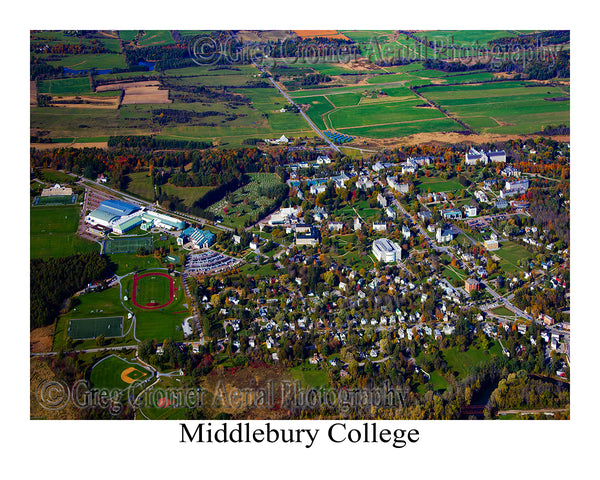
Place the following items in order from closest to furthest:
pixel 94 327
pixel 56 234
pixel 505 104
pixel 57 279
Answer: pixel 94 327
pixel 57 279
pixel 56 234
pixel 505 104

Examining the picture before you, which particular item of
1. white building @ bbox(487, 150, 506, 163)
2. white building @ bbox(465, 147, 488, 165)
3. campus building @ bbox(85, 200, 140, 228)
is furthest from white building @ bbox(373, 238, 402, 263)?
white building @ bbox(487, 150, 506, 163)

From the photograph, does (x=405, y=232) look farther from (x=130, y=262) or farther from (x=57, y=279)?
(x=57, y=279)

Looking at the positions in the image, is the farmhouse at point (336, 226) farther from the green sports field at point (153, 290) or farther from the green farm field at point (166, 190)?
the green sports field at point (153, 290)

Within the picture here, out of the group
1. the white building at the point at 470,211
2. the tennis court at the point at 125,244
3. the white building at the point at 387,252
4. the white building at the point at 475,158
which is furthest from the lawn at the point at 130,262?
the white building at the point at 475,158

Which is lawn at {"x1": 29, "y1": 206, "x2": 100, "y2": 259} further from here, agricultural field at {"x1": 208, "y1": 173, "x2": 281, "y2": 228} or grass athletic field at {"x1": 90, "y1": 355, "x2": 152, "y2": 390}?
grass athletic field at {"x1": 90, "y1": 355, "x2": 152, "y2": 390}

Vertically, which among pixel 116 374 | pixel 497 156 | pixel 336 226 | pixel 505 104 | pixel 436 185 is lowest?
pixel 116 374

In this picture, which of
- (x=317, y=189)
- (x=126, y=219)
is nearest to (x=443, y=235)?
(x=317, y=189)

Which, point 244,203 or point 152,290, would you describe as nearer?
point 152,290
